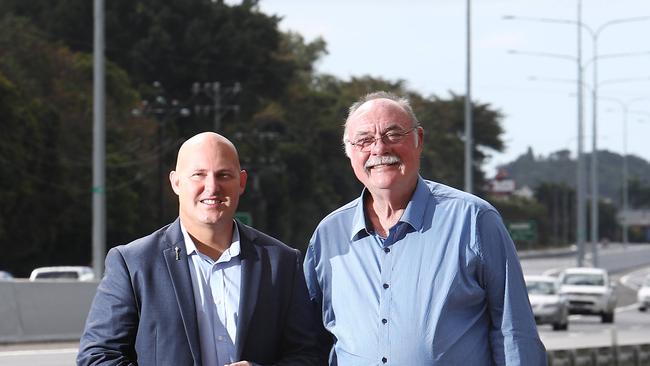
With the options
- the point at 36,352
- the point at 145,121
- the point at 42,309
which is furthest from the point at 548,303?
the point at 145,121

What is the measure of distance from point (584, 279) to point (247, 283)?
41.7m

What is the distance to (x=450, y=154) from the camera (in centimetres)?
11131

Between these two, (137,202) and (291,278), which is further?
(137,202)

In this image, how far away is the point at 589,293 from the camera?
45.8m

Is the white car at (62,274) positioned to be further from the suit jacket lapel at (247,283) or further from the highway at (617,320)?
the suit jacket lapel at (247,283)

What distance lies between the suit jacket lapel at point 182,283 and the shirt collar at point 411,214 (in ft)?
2.09

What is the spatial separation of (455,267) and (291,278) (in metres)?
0.58

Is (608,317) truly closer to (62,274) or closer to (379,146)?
(62,274)

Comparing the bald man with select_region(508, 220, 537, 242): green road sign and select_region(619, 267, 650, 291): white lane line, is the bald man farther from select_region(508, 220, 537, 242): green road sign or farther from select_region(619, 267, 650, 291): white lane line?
select_region(619, 267, 650, 291): white lane line

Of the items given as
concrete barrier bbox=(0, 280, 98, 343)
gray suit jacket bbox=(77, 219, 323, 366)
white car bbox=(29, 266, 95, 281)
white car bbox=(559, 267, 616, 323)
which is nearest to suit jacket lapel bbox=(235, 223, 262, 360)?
gray suit jacket bbox=(77, 219, 323, 366)

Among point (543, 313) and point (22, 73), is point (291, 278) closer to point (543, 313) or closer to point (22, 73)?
point (543, 313)

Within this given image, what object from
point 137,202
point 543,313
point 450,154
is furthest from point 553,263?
point 543,313

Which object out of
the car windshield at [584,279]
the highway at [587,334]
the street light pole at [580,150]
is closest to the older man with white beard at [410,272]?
the highway at [587,334]

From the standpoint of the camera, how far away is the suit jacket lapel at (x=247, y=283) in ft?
18.6
